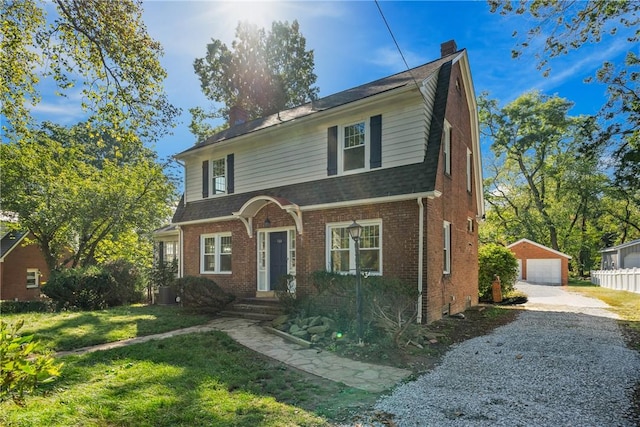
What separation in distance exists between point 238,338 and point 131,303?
9644 mm

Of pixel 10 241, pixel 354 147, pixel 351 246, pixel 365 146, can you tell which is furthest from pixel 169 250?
pixel 10 241

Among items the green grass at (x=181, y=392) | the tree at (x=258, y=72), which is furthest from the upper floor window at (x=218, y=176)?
the tree at (x=258, y=72)

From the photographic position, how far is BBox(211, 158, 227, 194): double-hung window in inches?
548

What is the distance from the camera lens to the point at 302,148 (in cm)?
1142

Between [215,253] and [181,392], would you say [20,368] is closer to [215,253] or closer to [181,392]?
[181,392]

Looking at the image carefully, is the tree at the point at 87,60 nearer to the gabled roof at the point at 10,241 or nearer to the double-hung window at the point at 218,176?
the double-hung window at the point at 218,176

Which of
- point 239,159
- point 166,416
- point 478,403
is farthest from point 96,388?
point 239,159

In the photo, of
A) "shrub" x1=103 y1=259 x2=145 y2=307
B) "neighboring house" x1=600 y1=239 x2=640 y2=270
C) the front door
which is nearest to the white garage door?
"neighboring house" x1=600 y1=239 x2=640 y2=270

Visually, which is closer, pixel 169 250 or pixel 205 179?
pixel 205 179

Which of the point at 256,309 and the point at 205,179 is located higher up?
the point at 205,179

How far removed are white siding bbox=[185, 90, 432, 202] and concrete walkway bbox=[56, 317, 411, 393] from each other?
4.93 metres

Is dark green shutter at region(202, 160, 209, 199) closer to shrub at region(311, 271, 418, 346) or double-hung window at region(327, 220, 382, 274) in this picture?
double-hung window at region(327, 220, 382, 274)

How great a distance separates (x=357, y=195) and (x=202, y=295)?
542cm

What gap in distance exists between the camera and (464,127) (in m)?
12.6
